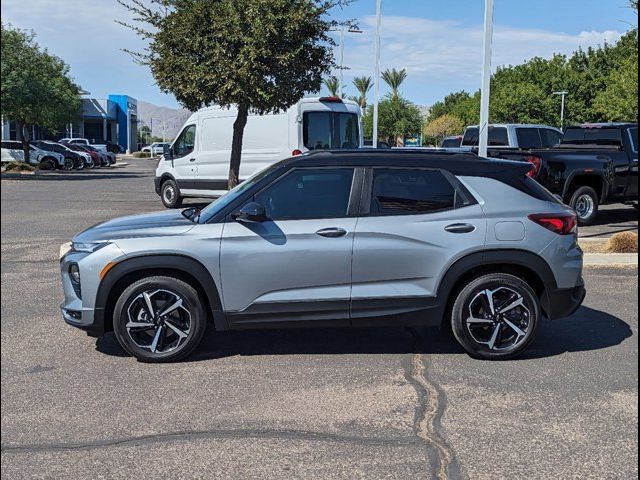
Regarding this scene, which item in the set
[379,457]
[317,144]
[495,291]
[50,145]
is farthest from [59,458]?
[50,145]

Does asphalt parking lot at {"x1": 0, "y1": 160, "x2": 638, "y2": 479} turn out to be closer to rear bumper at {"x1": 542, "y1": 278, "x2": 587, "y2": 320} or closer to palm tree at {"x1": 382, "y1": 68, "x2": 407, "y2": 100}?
rear bumper at {"x1": 542, "y1": 278, "x2": 587, "y2": 320}

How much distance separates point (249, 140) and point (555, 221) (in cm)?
1211

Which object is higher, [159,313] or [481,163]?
[481,163]

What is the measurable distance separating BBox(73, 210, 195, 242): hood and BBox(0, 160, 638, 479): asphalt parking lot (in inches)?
30.8

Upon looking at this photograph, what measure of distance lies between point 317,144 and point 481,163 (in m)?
11.1

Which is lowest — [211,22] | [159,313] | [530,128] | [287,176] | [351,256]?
[159,313]

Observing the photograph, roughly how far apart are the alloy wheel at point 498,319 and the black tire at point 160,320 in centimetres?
210

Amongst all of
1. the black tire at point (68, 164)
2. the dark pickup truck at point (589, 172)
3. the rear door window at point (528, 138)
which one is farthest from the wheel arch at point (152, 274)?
the black tire at point (68, 164)

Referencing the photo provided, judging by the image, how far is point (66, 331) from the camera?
20.0ft

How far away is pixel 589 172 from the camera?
43.9 ft

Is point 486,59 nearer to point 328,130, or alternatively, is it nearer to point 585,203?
point 585,203

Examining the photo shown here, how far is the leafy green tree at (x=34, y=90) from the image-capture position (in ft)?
95.5

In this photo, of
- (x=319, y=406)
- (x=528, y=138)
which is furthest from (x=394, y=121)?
(x=319, y=406)

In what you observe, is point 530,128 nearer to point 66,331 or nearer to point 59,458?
point 66,331
